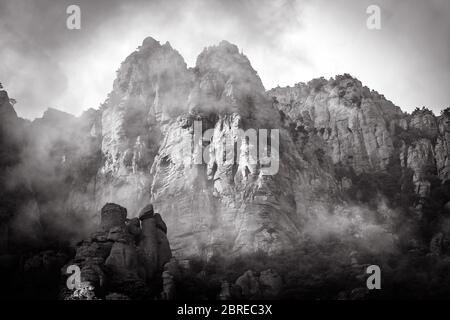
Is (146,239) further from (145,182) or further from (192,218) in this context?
(145,182)

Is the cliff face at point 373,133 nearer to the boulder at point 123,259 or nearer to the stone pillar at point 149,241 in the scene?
the stone pillar at point 149,241

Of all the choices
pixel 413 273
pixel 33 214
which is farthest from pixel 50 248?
pixel 413 273

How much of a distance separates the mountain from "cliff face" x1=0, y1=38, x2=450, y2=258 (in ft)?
0.79

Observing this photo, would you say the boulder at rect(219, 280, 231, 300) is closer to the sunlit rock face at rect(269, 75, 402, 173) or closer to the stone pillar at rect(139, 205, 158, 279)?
the stone pillar at rect(139, 205, 158, 279)

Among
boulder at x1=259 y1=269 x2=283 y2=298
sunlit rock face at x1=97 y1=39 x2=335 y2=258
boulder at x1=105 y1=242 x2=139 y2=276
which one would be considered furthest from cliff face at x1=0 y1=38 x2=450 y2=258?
boulder at x1=105 y1=242 x2=139 y2=276

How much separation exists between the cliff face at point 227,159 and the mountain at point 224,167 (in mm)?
241

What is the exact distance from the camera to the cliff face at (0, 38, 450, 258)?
98.1 metres

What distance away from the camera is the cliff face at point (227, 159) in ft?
322

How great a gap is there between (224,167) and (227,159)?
153 centimetres

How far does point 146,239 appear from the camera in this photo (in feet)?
277

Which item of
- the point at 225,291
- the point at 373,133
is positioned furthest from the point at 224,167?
the point at 373,133

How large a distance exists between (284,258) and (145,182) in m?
29.6

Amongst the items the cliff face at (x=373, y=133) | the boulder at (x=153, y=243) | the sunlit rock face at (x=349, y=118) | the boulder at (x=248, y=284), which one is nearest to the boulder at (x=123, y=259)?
the boulder at (x=153, y=243)
